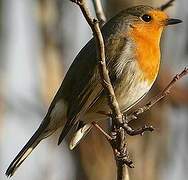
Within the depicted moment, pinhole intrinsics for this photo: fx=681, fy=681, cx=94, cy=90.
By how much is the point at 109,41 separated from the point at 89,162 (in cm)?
145

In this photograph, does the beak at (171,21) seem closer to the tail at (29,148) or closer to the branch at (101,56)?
the tail at (29,148)

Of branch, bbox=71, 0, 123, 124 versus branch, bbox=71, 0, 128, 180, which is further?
branch, bbox=71, 0, 128, 180

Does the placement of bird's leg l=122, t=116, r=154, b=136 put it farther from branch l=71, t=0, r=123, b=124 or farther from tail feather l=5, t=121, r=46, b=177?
tail feather l=5, t=121, r=46, b=177

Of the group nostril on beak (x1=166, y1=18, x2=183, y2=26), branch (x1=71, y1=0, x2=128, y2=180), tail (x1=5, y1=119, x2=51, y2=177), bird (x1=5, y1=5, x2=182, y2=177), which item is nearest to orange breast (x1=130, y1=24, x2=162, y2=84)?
bird (x1=5, y1=5, x2=182, y2=177)

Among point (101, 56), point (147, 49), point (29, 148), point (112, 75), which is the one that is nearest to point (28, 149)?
Result: point (29, 148)

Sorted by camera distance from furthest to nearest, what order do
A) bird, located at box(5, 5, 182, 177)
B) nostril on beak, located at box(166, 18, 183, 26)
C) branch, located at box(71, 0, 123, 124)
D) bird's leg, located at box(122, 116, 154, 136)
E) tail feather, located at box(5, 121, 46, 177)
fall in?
1. nostril on beak, located at box(166, 18, 183, 26)
2. tail feather, located at box(5, 121, 46, 177)
3. bird, located at box(5, 5, 182, 177)
4. bird's leg, located at box(122, 116, 154, 136)
5. branch, located at box(71, 0, 123, 124)

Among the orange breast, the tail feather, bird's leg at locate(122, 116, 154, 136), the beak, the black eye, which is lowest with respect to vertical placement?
the tail feather

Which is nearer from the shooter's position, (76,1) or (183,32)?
(76,1)

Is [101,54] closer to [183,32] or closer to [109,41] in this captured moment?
[109,41]

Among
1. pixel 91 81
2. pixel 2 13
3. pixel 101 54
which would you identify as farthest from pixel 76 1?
pixel 2 13

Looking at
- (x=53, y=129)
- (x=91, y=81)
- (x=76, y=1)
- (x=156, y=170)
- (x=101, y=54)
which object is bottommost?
(x=156, y=170)

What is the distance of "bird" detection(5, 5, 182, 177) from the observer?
5457 mm

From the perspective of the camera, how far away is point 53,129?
585 centimetres

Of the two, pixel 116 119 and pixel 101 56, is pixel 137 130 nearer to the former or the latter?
pixel 116 119
